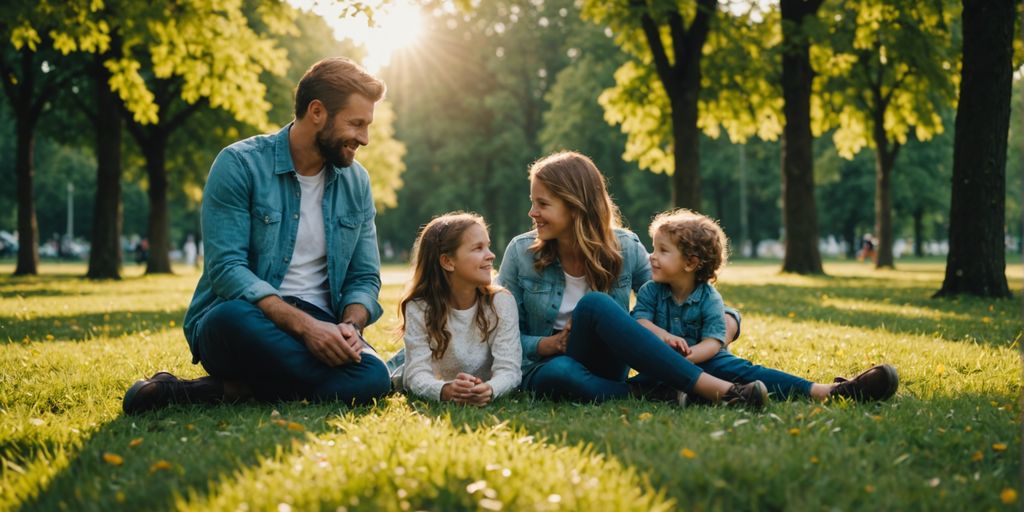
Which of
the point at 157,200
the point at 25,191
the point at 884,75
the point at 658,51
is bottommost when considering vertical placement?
the point at 157,200

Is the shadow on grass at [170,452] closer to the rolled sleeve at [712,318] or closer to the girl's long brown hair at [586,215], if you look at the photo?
the girl's long brown hair at [586,215]

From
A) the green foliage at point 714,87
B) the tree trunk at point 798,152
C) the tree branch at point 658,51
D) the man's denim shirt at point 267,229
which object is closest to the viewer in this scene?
the man's denim shirt at point 267,229

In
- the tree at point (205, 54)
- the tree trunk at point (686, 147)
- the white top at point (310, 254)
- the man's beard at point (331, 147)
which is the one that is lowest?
the white top at point (310, 254)

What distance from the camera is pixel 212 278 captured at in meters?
4.71

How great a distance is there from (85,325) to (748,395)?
8045 millimetres

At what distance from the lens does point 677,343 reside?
188 inches

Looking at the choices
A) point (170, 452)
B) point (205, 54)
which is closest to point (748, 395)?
point (170, 452)

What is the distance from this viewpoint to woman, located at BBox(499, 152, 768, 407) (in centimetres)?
452

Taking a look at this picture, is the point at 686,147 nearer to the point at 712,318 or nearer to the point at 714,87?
the point at 714,87

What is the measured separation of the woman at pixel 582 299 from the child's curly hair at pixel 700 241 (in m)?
0.39

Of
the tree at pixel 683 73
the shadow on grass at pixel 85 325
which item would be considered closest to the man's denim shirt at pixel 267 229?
the shadow on grass at pixel 85 325

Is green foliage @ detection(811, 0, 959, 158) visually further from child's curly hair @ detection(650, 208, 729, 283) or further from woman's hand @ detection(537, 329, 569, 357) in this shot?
woman's hand @ detection(537, 329, 569, 357)

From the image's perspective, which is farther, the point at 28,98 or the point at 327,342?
the point at 28,98

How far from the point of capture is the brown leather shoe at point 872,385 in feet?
14.7
